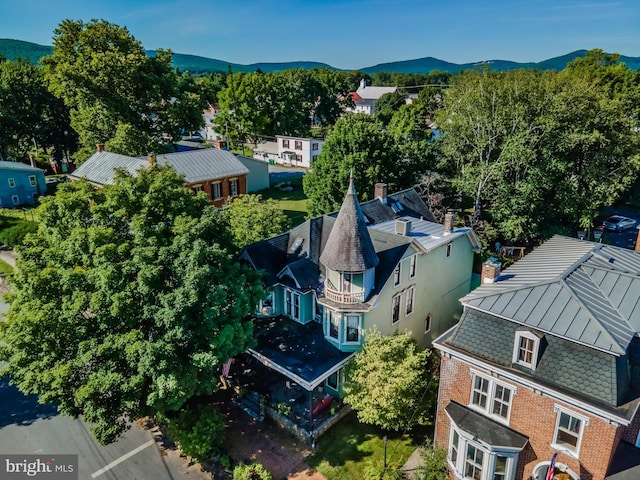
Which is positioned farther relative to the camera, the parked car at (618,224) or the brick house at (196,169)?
the parked car at (618,224)

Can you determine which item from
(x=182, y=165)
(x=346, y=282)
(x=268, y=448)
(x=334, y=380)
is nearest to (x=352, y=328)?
(x=346, y=282)

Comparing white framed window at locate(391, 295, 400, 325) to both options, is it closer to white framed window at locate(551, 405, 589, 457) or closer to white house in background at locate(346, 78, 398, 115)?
white framed window at locate(551, 405, 589, 457)

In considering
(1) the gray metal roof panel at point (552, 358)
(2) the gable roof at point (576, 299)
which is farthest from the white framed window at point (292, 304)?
(2) the gable roof at point (576, 299)

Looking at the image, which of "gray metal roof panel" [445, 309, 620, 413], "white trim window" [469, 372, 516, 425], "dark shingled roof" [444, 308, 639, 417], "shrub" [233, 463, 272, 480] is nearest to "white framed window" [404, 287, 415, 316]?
"gray metal roof panel" [445, 309, 620, 413]

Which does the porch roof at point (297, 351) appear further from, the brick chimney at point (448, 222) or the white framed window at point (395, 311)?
the brick chimney at point (448, 222)

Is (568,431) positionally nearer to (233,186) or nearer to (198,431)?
(198,431)

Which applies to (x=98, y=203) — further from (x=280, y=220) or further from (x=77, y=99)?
(x=77, y=99)
